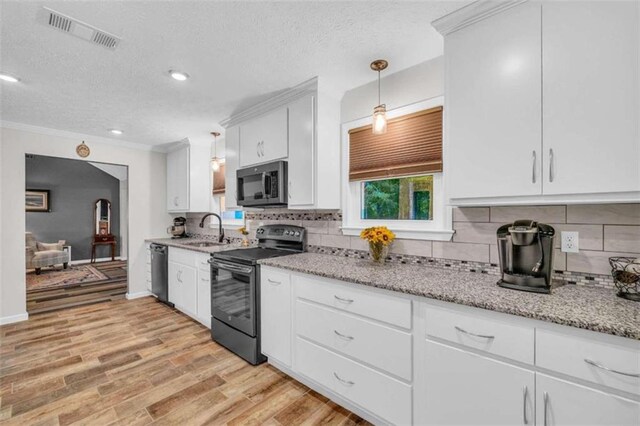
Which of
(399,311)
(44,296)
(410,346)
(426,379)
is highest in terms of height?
(399,311)

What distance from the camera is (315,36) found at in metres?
1.77

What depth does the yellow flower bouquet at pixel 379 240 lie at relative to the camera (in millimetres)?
2121

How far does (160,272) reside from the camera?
3.97 meters

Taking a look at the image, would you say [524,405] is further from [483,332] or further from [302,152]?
[302,152]

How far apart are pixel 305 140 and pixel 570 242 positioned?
6.31ft

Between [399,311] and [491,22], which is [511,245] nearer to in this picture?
[399,311]

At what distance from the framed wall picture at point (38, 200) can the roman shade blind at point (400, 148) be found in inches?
314

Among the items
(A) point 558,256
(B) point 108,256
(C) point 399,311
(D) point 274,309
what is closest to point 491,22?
(A) point 558,256

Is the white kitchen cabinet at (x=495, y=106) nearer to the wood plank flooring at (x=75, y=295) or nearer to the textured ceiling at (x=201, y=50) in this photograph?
the textured ceiling at (x=201, y=50)

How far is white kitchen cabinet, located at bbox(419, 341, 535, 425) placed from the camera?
1.18 m

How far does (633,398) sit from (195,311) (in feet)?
11.2

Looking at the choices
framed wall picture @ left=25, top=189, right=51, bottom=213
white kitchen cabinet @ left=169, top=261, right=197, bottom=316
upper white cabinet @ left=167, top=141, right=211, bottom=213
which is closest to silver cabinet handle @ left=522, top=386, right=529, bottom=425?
white kitchen cabinet @ left=169, top=261, right=197, bottom=316

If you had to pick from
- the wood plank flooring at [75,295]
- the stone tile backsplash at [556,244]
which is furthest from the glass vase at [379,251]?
the wood plank flooring at [75,295]

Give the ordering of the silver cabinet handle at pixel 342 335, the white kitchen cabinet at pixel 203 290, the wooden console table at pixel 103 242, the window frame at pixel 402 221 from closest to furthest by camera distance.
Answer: the silver cabinet handle at pixel 342 335, the window frame at pixel 402 221, the white kitchen cabinet at pixel 203 290, the wooden console table at pixel 103 242
